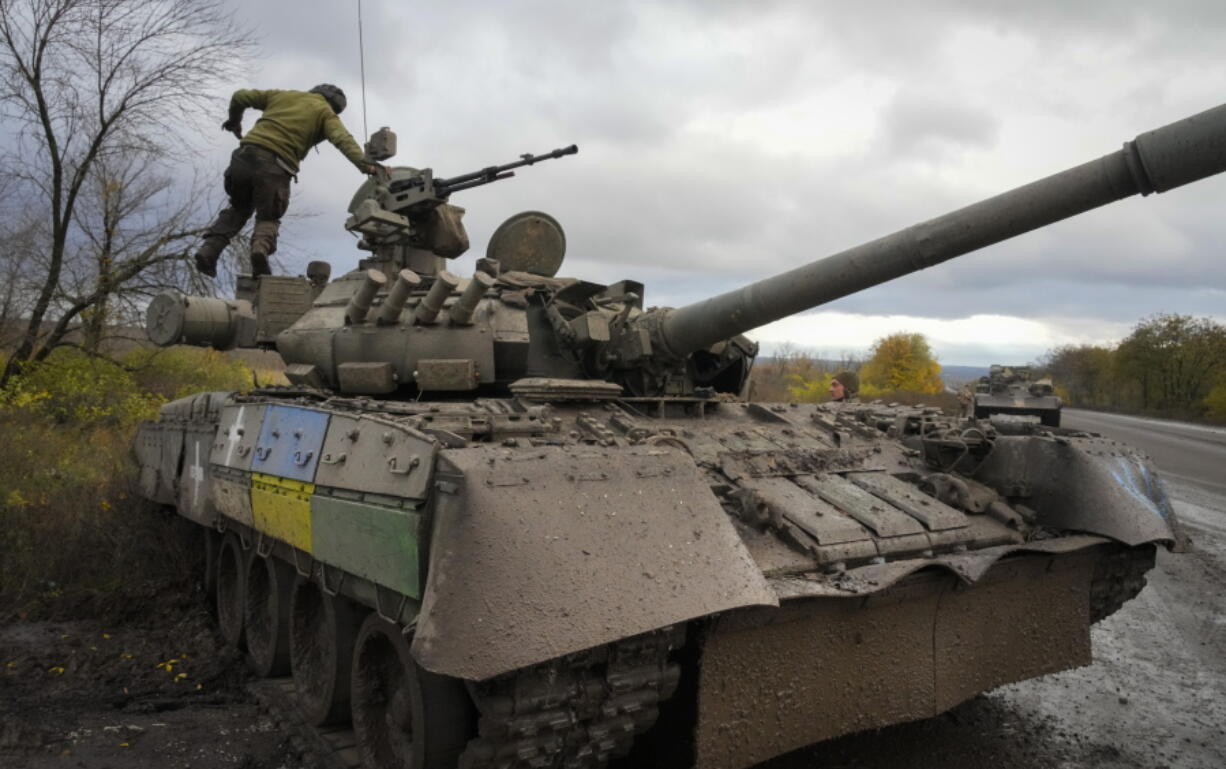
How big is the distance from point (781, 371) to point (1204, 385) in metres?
18.2

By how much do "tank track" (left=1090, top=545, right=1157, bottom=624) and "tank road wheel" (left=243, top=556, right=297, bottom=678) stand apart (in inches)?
213

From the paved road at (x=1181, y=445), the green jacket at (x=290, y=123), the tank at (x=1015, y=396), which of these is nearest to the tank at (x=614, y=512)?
the green jacket at (x=290, y=123)

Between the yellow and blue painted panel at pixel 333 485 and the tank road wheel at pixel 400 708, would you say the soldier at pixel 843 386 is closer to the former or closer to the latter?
the yellow and blue painted panel at pixel 333 485

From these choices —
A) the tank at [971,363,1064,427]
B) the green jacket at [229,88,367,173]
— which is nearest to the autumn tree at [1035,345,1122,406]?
the tank at [971,363,1064,427]

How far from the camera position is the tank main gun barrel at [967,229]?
430 cm

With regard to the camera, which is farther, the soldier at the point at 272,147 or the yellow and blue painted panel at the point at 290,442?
the soldier at the point at 272,147

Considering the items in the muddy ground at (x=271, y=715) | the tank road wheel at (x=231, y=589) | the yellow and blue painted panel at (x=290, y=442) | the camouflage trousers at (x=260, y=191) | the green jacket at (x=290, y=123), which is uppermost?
the green jacket at (x=290, y=123)

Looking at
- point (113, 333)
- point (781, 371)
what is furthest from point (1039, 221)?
point (781, 371)

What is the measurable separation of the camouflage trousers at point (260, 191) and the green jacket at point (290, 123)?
0.34ft

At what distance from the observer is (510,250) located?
294 inches

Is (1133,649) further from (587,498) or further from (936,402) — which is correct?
(936,402)

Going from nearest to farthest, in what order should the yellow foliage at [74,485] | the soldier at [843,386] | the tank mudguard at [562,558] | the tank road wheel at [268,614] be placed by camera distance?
the tank mudguard at [562,558], the tank road wheel at [268,614], the yellow foliage at [74,485], the soldier at [843,386]

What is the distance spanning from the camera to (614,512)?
3957 mm

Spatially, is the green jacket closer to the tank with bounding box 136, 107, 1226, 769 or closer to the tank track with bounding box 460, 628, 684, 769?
the tank with bounding box 136, 107, 1226, 769
